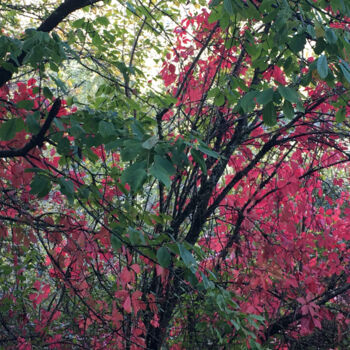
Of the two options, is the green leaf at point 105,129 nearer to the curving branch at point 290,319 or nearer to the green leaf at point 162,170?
the green leaf at point 162,170

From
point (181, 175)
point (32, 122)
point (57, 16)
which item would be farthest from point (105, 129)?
point (181, 175)

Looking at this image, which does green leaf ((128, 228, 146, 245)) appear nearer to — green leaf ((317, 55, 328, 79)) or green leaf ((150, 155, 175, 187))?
green leaf ((150, 155, 175, 187))

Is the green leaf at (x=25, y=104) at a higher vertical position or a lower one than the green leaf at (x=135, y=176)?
higher

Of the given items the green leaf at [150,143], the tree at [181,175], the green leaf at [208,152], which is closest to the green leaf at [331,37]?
the tree at [181,175]

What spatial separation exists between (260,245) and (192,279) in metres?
1.81

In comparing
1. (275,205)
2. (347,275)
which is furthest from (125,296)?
(347,275)

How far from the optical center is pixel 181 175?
10.4 feet

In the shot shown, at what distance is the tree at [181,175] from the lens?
1729 mm

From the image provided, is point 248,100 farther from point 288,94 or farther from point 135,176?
point 135,176

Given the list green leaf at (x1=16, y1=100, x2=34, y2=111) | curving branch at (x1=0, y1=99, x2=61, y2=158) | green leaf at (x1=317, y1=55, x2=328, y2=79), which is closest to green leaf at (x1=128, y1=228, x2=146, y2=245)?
curving branch at (x1=0, y1=99, x2=61, y2=158)

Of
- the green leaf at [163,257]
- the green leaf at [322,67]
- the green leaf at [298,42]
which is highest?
the green leaf at [298,42]

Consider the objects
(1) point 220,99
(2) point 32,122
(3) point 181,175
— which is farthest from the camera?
(3) point 181,175

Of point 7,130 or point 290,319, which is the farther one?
point 290,319

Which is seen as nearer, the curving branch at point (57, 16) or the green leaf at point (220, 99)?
the curving branch at point (57, 16)
